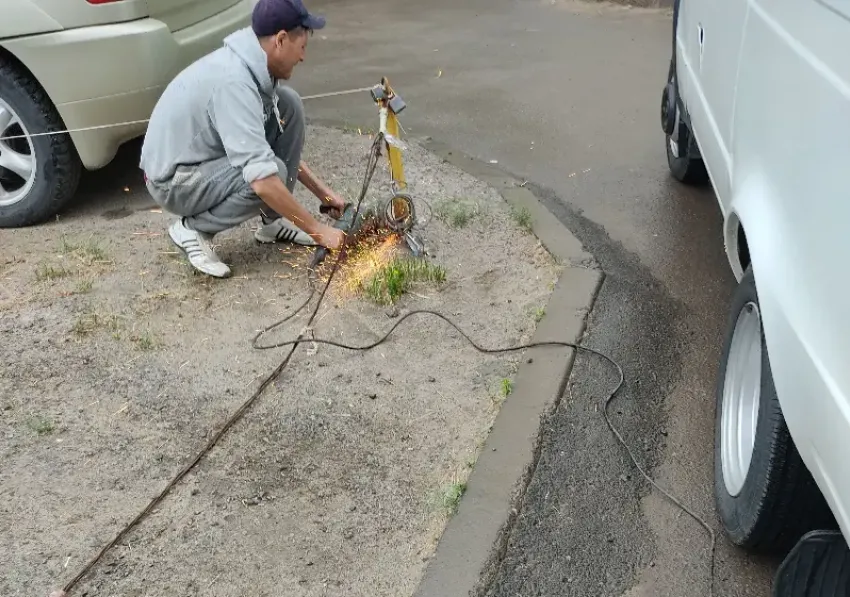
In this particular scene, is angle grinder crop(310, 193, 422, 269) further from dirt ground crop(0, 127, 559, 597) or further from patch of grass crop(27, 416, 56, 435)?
patch of grass crop(27, 416, 56, 435)

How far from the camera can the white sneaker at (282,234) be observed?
4.43m

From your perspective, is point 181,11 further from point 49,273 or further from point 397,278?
point 397,278

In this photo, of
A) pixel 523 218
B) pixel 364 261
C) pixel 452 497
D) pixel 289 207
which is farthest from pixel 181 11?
pixel 452 497

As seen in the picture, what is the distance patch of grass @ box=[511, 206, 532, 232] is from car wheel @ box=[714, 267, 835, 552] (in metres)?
1.82

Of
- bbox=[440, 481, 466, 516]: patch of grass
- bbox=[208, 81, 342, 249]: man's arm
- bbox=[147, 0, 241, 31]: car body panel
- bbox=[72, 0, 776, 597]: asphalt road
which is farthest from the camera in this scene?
bbox=[147, 0, 241, 31]: car body panel

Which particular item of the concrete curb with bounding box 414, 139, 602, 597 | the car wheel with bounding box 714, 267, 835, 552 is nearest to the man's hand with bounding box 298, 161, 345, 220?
the concrete curb with bounding box 414, 139, 602, 597

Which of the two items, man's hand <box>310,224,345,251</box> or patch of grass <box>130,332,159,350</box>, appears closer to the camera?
patch of grass <box>130,332,159,350</box>

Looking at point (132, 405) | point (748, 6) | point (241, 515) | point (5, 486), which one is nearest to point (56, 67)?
point (132, 405)

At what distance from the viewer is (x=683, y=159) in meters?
5.05

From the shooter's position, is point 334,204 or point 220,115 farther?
point 334,204

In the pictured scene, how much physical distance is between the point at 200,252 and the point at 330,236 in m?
0.73

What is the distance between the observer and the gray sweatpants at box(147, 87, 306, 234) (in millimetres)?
3982

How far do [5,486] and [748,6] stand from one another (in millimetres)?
2985

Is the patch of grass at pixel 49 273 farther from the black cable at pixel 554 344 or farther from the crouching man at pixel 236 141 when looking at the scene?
the black cable at pixel 554 344
